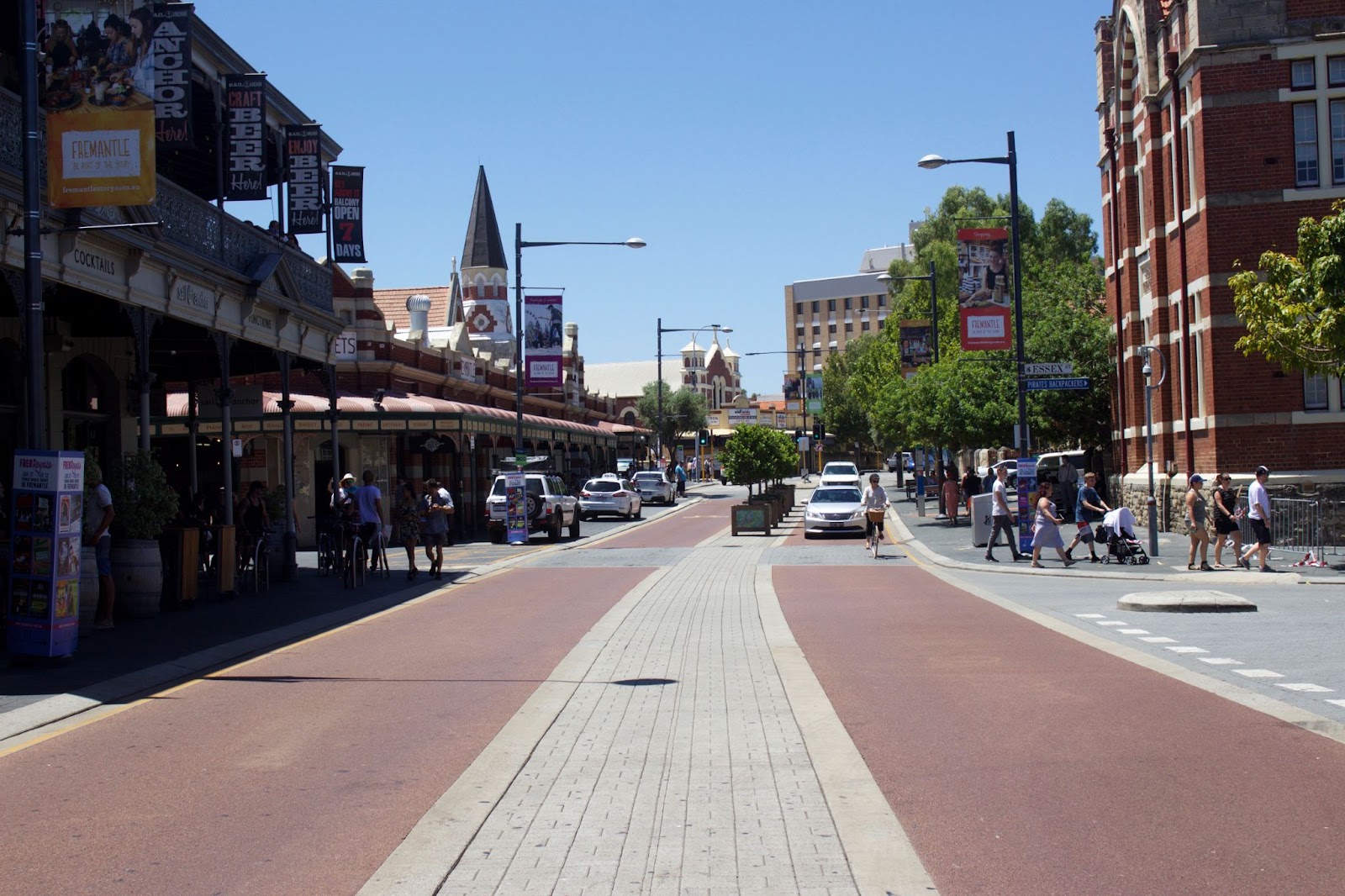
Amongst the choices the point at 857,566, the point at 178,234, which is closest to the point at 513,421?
the point at 857,566

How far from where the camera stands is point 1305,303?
20.8m

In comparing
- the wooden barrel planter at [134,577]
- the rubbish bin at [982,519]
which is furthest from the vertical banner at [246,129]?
the rubbish bin at [982,519]

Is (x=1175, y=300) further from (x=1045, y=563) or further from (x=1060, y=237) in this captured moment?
(x=1060, y=237)

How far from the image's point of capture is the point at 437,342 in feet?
193

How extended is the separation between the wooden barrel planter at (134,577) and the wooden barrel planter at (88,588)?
147 cm

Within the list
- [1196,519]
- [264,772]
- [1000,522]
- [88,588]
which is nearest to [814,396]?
[1000,522]

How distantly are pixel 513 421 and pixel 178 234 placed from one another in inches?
1081

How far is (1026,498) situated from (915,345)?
20.9m

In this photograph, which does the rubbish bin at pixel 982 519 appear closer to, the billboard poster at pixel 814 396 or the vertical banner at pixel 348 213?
the vertical banner at pixel 348 213

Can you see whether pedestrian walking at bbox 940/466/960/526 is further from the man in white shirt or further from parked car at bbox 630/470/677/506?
parked car at bbox 630/470/677/506

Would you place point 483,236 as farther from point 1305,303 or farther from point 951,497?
point 1305,303

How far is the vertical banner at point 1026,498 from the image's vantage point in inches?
1013

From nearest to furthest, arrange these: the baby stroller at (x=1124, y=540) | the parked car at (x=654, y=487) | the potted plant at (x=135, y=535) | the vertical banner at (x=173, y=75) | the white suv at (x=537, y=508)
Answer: the potted plant at (x=135, y=535)
the vertical banner at (x=173, y=75)
the baby stroller at (x=1124, y=540)
the white suv at (x=537, y=508)
the parked car at (x=654, y=487)

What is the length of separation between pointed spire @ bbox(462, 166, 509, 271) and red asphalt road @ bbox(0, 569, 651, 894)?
79064 millimetres
